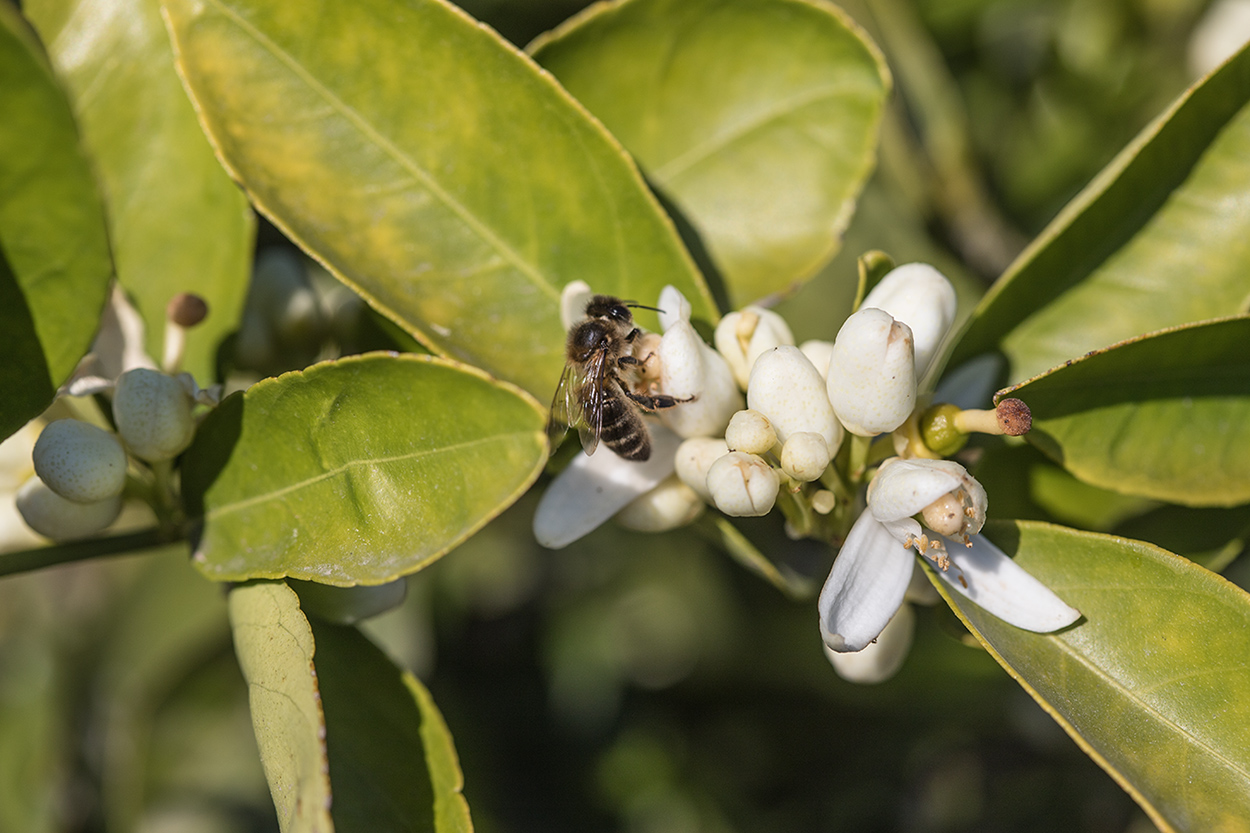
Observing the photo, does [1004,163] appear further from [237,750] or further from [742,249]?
[237,750]

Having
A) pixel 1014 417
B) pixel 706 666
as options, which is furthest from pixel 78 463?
pixel 706 666

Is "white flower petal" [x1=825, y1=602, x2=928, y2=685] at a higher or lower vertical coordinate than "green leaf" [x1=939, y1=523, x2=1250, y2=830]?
lower

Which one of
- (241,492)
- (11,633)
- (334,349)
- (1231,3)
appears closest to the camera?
(241,492)

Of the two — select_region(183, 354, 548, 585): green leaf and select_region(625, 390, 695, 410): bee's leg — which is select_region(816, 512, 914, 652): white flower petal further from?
select_region(183, 354, 548, 585): green leaf

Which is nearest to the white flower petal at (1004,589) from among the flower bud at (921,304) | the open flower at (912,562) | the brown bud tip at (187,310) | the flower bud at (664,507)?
the open flower at (912,562)

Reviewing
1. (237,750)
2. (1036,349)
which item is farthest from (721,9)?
(237,750)

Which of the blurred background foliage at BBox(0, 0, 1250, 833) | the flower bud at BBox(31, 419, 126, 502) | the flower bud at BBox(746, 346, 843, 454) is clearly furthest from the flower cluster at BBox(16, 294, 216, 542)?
the blurred background foliage at BBox(0, 0, 1250, 833)
